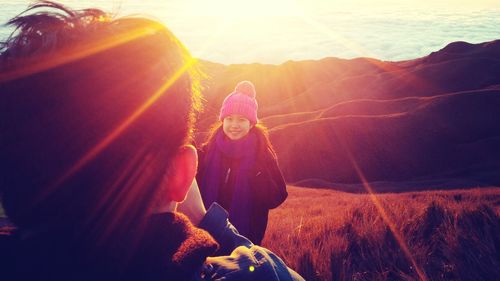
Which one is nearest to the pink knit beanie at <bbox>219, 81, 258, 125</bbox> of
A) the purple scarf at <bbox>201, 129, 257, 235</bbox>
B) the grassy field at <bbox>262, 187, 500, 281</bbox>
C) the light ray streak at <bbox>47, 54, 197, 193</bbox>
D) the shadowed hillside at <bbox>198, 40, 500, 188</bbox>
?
the purple scarf at <bbox>201, 129, 257, 235</bbox>

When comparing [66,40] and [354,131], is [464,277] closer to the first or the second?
[66,40]

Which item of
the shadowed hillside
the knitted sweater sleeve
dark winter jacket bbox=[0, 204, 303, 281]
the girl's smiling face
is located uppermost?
dark winter jacket bbox=[0, 204, 303, 281]

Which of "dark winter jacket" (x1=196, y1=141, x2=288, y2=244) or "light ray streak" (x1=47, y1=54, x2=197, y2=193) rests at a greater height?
"light ray streak" (x1=47, y1=54, x2=197, y2=193)

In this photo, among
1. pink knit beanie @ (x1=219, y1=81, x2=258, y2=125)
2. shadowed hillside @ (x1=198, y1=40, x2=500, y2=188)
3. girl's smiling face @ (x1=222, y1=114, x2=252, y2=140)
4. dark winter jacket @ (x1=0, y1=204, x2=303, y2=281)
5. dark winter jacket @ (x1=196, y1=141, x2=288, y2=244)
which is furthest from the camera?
shadowed hillside @ (x1=198, y1=40, x2=500, y2=188)

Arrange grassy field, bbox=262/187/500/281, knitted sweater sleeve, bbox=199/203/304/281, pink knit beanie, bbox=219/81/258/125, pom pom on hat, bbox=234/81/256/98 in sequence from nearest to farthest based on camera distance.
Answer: knitted sweater sleeve, bbox=199/203/304/281, grassy field, bbox=262/187/500/281, pink knit beanie, bbox=219/81/258/125, pom pom on hat, bbox=234/81/256/98

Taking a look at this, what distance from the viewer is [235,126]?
17.4ft

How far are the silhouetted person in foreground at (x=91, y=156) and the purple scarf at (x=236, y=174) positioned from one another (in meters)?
3.42

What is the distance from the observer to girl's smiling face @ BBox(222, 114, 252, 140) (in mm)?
5188

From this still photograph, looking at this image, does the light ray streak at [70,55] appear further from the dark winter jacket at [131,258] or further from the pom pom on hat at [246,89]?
the pom pom on hat at [246,89]

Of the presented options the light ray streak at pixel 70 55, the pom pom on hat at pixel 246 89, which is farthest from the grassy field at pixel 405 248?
the pom pom on hat at pixel 246 89

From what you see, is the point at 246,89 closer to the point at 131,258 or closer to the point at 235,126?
the point at 235,126

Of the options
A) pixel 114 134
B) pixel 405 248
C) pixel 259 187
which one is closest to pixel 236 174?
pixel 259 187

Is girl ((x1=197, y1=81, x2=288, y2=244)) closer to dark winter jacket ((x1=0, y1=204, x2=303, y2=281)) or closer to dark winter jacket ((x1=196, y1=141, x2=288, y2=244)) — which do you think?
dark winter jacket ((x1=196, y1=141, x2=288, y2=244))

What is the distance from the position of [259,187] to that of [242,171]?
35 cm
